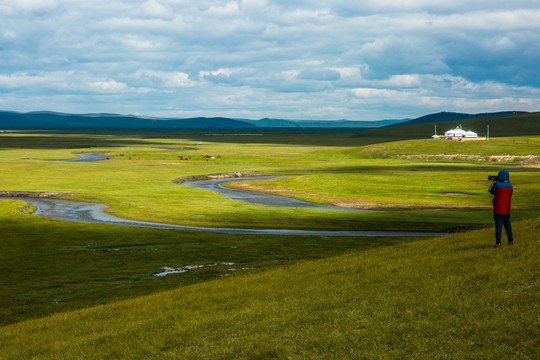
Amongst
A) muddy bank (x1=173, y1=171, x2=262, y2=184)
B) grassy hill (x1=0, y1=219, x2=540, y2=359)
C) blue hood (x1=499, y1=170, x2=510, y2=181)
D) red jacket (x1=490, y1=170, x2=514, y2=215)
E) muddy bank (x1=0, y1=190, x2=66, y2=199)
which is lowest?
muddy bank (x1=0, y1=190, x2=66, y2=199)

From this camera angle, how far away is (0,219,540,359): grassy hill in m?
14.7

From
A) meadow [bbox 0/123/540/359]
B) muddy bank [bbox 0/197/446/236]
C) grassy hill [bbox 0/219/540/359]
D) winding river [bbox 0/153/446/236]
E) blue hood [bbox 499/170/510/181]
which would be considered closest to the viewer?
grassy hill [bbox 0/219/540/359]

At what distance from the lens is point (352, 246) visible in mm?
46781

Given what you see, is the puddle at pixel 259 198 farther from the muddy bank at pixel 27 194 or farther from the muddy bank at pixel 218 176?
the muddy bank at pixel 27 194

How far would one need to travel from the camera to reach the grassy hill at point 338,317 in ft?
48.1

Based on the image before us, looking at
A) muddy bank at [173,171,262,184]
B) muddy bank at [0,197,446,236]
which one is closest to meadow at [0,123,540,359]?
muddy bank at [0,197,446,236]

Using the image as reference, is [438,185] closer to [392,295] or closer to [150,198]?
[150,198]

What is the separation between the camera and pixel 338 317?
Answer: 685 inches

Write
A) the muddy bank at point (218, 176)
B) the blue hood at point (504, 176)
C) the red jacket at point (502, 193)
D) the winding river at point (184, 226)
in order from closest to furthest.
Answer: the blue hood at point (504, 176) → the red jacket at point (502, 193) → the winding river at point (184, 226) → the muddy bank at point (218, 176)

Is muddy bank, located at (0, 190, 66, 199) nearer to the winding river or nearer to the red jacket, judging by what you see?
the winding river

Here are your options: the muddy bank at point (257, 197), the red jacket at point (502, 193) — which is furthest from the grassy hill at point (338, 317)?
the muddy bank at point (257, 197)

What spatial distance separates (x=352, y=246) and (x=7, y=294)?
2684 cm

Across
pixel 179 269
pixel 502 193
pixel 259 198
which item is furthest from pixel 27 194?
pixel 502 193

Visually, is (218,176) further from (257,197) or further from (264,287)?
(264,287)
